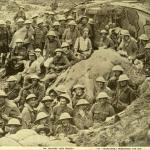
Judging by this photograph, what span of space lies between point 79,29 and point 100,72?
501 millimetres

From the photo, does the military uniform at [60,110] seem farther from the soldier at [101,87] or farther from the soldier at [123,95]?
the soldier at [123,95]

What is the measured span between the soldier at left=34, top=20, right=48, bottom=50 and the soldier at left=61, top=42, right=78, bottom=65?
230mm

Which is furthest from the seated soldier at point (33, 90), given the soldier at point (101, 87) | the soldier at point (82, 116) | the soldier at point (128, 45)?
the soldier at point (128, 45)

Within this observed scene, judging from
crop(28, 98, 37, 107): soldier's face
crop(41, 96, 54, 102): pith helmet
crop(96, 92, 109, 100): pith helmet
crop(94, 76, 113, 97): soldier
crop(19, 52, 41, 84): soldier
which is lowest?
crop(28, 98, 37, 107): soldier's face

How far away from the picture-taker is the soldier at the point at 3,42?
5.44 m

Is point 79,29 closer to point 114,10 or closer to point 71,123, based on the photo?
point 114,10

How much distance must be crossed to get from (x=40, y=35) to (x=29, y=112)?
800 mm

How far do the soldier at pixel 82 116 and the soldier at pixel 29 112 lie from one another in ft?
1.37

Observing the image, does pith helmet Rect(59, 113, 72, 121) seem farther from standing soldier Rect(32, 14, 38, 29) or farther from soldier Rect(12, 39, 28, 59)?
standing soldier Rect(32, 14, 38, 29)

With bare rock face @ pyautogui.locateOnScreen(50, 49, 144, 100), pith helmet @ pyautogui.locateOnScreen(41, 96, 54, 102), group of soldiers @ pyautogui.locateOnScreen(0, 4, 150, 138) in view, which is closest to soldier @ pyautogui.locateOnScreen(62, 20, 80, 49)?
group of soldiers @ pyautogui.locateOnScreen(0, 4, 150, 138)

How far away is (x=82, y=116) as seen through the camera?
5.12m

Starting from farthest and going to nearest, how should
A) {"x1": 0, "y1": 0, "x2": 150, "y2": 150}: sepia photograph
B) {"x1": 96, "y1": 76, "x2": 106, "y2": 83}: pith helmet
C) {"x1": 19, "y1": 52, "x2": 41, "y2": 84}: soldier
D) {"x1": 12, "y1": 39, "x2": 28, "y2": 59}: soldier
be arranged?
{"x1": 12, "y1": 39, "x2": 28, "y2": 59}: soldier < {"x1": 19, "y1": 52, "x2": 41, "y2": 84}: soldier < {"x1": 96, "y1": 76, "x2": 106, "y2": 83}: pith helmet < {"x1": 0, "y1": 0, "x2": 150, "y2": 150}: sepia photograph

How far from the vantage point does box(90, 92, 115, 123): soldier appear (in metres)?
5.11

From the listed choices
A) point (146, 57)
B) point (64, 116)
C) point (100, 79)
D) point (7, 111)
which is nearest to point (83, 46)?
point (100, 79)
